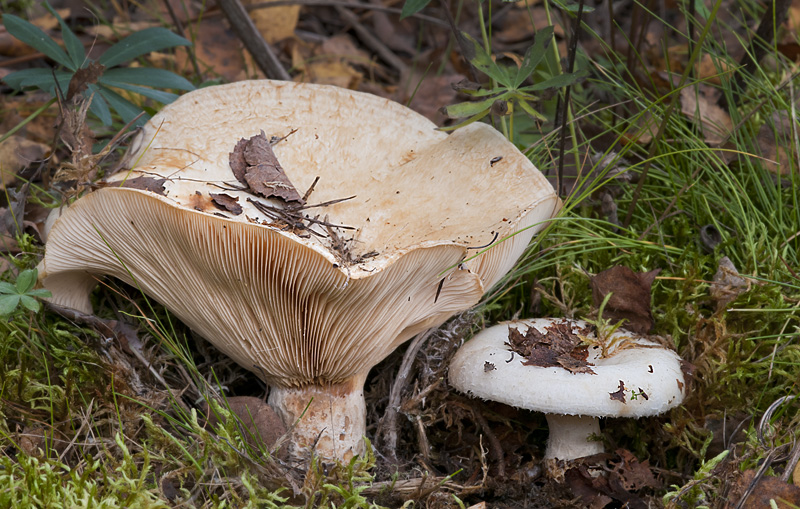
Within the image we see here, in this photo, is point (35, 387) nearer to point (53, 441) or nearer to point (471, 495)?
point (53, 441)

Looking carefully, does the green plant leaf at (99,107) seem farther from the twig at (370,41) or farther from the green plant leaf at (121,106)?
the twig at (370,41)

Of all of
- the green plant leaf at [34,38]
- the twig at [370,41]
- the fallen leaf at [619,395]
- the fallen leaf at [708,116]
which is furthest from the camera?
the twig at [370,41]

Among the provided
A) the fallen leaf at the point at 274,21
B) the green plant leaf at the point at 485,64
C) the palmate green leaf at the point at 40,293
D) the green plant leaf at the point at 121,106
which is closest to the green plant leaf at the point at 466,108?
the green plant leaf at the point at 485,64

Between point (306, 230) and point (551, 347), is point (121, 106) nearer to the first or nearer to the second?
point (306, 230)

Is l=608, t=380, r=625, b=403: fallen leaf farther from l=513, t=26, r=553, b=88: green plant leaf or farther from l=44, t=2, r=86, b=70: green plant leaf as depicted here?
l=44, t=2, r=86, b=70: green plant leaf

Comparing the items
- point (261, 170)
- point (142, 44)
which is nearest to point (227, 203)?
point (261, 170)

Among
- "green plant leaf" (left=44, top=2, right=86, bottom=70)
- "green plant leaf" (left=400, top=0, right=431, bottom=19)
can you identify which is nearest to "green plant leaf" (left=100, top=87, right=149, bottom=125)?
"green plant leaf" (left=44, top=2, right=86, bottom=70)

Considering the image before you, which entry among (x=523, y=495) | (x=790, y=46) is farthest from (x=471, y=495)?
(x=790, y=46)
